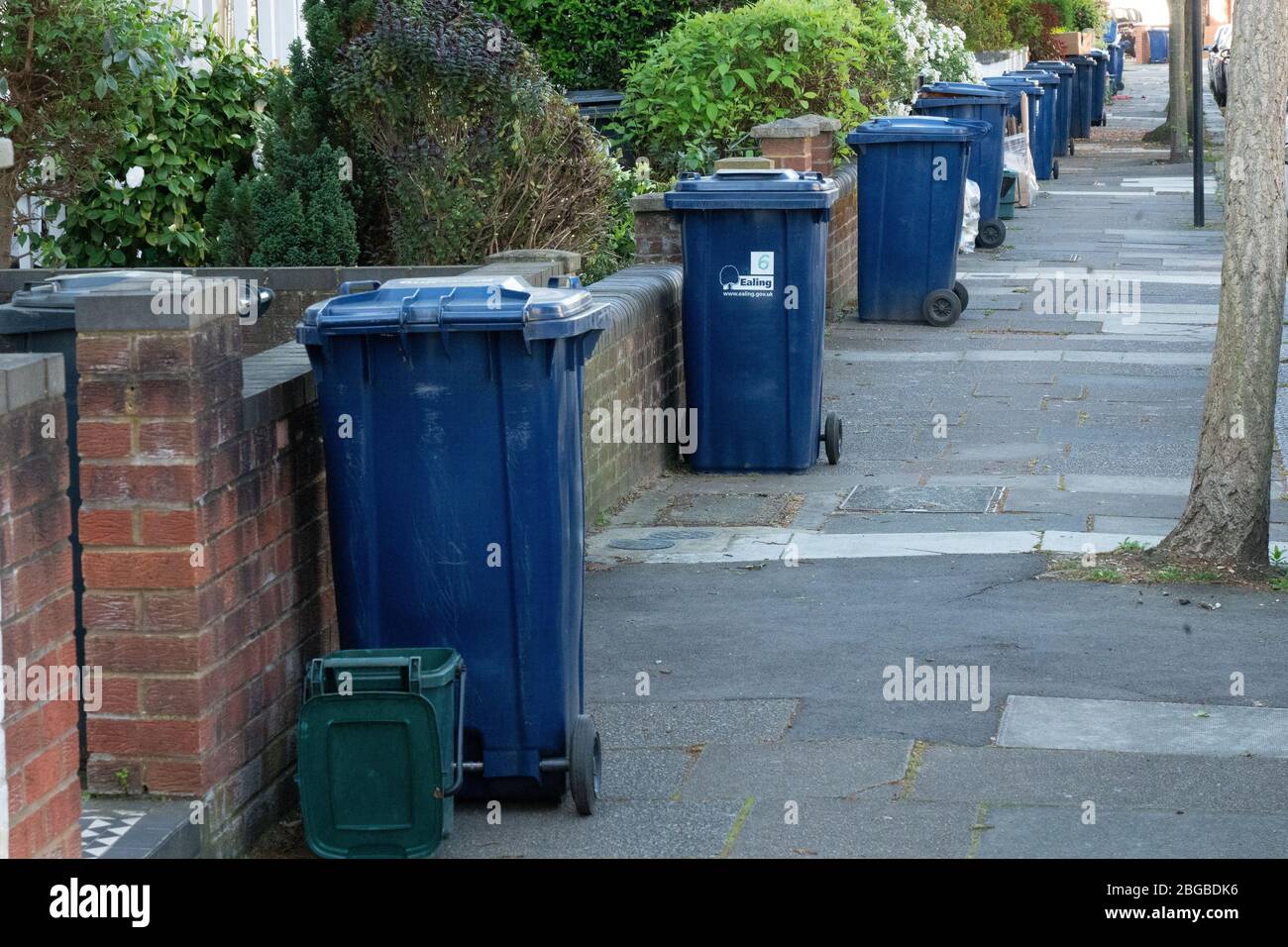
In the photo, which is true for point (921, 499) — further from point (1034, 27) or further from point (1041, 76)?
point (1034, 27)

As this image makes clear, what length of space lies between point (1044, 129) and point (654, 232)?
55.5 ft

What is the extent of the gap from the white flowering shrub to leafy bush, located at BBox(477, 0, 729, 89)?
2403 millimetres

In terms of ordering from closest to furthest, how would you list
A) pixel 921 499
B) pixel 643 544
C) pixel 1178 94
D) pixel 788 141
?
pixel 643 544 < pixel 921 499 < pixel 788 141 < pixel 1178 94

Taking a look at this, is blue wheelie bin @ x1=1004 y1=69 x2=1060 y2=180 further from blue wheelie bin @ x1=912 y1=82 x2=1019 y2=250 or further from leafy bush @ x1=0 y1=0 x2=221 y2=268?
leafy bush @ x1=0 y1=0 x2=221 y2=268

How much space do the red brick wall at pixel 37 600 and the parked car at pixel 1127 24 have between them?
68.1m

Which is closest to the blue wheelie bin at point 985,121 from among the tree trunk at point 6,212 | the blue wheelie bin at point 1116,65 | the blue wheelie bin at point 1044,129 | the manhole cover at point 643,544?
the blue wheelie bin at point 1044,129

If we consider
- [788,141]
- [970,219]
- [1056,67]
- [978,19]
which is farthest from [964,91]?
[1056,67]

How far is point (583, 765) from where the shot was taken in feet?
16.3

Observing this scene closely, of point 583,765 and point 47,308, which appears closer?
point 47,308

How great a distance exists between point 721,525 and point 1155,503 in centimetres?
207

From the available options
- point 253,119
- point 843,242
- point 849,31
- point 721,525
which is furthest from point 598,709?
point 849,31

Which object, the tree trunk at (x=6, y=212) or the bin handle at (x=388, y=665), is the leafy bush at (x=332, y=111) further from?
the bin handle at (x=388, y=665)
